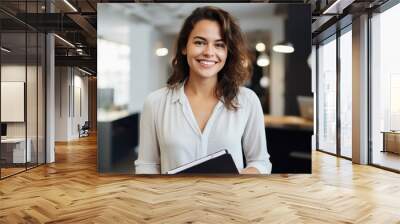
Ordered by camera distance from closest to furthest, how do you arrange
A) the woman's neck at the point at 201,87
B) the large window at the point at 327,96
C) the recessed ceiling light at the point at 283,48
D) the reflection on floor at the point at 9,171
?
the woman's neck at the point at 201,87
the recessed ceiling light at the point at 283,48
the reflection on floor at the point at 9,171
the large window at the point at 327,96

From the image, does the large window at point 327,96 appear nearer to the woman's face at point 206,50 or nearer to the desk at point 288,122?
the desk at point 288,122

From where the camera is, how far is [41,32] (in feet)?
24.7

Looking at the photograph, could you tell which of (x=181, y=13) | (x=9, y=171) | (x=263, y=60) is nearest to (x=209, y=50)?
(x=181, y=13)

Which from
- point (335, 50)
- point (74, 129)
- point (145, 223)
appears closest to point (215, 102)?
point (145, 223)

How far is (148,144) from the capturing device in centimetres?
559

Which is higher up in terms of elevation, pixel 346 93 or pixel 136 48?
pixel 136 48

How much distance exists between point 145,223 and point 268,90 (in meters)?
2.88

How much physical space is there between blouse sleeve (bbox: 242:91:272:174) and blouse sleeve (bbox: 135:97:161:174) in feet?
4.05

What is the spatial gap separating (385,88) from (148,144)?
4.44m

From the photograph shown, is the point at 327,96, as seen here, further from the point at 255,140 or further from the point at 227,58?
the point at 227,58

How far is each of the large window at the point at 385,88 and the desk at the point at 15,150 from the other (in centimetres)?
628

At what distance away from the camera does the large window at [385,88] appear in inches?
273

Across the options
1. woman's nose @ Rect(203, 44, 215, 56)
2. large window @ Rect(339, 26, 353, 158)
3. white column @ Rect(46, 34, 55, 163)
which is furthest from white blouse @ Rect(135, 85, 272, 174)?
large window @ Rect(339, 26, 353, 158)

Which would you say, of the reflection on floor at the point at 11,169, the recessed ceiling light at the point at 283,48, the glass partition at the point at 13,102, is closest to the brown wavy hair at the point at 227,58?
the recessed ceiling light at the point at 283,48
